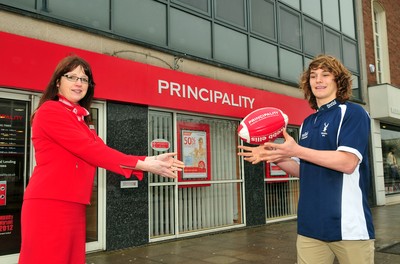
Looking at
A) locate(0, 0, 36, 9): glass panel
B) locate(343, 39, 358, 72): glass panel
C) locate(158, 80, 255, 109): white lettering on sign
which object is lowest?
locate(158, 80, 255, 109): white lettering on sign

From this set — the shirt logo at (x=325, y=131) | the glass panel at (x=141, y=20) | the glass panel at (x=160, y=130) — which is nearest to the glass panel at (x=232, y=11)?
the glass panel at (x=141, y=20)

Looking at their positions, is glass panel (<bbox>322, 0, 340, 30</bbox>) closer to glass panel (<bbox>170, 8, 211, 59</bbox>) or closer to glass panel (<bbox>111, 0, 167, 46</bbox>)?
glass panel (<bbox>170, 8, 211, 59</bbox>)

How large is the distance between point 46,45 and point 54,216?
4317 millimetres

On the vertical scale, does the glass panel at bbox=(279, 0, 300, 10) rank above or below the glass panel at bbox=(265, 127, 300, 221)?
above

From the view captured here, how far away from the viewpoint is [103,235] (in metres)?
6.36

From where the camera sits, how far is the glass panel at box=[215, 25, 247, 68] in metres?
8.92

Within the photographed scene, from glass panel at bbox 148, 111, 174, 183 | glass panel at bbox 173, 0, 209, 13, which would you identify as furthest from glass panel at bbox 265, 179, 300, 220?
glass panel at bbox 173, 0, 209, 13

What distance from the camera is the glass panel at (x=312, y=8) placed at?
11.6 meters

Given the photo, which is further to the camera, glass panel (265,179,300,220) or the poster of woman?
glass panel (265,179,300,220)

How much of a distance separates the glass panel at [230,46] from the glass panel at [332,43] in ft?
13.8

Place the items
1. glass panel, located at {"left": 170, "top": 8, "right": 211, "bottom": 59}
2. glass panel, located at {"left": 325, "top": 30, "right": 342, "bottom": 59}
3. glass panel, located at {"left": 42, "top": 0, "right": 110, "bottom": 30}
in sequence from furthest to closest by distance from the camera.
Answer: glass panel, located at {"left": 325, "top": 30, "right": 342, "bottom": 59}
glass panel, located at {"left": 170, "top": 8, "right": 211, "bottom": 59}
glass panel, located at {"left": 42, "top": 0, "right": 110, "bottom": 30}

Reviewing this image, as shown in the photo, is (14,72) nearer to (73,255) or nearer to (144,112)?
(144,112)

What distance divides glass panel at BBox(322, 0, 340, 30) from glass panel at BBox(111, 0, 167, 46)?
273 inches

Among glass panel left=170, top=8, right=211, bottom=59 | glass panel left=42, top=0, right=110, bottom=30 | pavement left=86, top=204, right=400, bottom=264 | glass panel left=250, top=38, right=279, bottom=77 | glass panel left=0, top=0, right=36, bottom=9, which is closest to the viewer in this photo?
glass panel left=0, top=0, right=36, bottom=9
